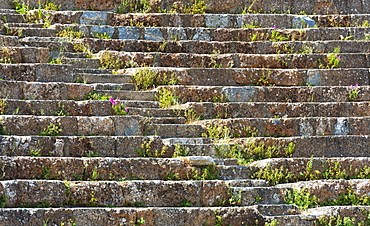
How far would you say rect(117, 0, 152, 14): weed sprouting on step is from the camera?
11.1m

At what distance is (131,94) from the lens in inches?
341

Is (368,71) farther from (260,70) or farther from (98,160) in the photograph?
(98,160)

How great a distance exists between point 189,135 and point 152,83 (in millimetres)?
1346

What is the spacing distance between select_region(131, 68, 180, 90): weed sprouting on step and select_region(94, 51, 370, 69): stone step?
52 cm

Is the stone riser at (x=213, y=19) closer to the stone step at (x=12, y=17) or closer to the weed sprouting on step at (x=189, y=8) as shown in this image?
the weed sprouting on step at (x=189, y=8)

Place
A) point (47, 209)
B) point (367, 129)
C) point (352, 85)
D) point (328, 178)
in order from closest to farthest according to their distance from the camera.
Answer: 1. point (47, 209)
2. point (328, 178)
3. point (367, 129)
4. point (352, 85)

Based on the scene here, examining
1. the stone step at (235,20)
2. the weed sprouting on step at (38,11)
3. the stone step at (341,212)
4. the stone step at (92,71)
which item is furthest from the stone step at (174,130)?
the weed sprouting on step at (38,11)

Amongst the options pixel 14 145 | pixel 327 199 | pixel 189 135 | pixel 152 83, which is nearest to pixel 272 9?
pixel 152 83

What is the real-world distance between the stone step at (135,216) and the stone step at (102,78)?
2.82 meters

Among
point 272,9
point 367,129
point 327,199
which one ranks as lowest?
point 327,199

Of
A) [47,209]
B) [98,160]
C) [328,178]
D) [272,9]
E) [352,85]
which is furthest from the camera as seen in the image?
[272,9]

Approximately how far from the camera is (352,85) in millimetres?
9508

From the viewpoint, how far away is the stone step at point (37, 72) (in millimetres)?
8484

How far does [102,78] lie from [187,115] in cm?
146
